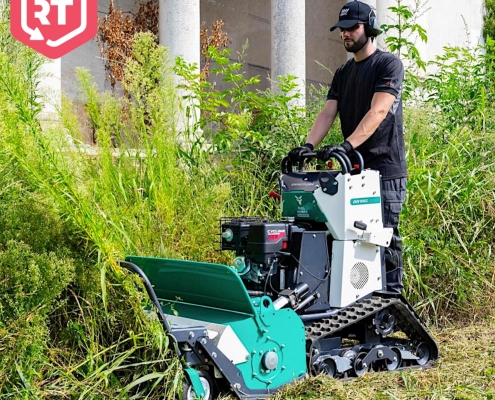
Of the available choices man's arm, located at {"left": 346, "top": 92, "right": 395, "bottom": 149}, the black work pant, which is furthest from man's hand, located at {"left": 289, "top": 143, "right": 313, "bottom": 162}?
the black work pant

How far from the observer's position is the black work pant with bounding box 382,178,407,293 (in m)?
4.33

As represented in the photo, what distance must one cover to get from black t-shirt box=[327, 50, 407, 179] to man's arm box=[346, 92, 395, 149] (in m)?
0.06

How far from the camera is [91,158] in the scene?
4.20 meters

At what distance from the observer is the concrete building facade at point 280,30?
753 centimetres

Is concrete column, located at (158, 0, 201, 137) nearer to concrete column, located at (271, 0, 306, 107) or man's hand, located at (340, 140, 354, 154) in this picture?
concrete column, located at (271, 0, 306, 107)

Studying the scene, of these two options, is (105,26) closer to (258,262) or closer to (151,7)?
(151,7)

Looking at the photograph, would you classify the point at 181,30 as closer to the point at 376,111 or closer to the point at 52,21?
the point at 52,21

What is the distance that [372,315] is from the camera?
4176mm

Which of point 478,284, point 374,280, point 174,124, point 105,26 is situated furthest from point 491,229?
point 105,26

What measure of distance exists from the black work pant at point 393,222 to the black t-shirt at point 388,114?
2.2 inches

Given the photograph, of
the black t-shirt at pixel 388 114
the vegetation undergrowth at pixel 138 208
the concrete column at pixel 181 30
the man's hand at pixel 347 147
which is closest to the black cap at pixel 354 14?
the black t-shirt at pixel 388 114

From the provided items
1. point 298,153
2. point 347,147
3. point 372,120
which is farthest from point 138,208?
point 372,120

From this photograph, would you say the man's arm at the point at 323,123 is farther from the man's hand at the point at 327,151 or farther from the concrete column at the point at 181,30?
the concrete column at the point at 181,30

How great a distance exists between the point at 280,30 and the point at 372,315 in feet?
17.8
